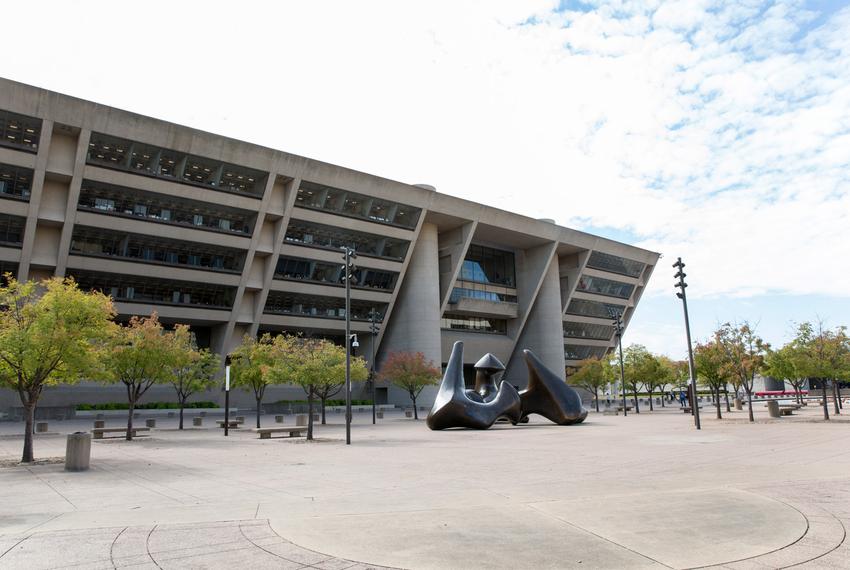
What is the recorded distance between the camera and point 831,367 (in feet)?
114

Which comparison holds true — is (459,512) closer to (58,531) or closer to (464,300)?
(58,531)

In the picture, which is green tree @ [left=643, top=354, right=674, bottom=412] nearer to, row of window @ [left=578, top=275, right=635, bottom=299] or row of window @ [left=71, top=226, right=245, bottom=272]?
row of window @ [left=578, top=275, right=635, bottom=299]

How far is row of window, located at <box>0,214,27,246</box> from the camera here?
44.2 metres

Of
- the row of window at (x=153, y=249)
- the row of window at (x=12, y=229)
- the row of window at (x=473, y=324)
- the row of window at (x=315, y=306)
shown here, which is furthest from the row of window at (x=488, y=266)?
the row of window at (x=12, y=229)

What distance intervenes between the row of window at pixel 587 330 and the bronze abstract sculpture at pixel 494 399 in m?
53.6

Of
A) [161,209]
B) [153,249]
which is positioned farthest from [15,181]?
[153,249]

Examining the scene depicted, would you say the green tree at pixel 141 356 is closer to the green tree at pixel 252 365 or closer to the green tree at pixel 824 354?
the green tree at pixel 252 365

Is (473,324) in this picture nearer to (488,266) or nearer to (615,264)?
(488,266)

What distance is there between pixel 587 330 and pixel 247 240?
176 feet

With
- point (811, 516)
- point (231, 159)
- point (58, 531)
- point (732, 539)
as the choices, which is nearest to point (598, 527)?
point (732, 539)

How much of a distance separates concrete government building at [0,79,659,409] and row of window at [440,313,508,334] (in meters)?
0.20

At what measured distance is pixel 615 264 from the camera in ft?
284

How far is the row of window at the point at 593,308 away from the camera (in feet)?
278

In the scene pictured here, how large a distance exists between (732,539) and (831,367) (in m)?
34.4
